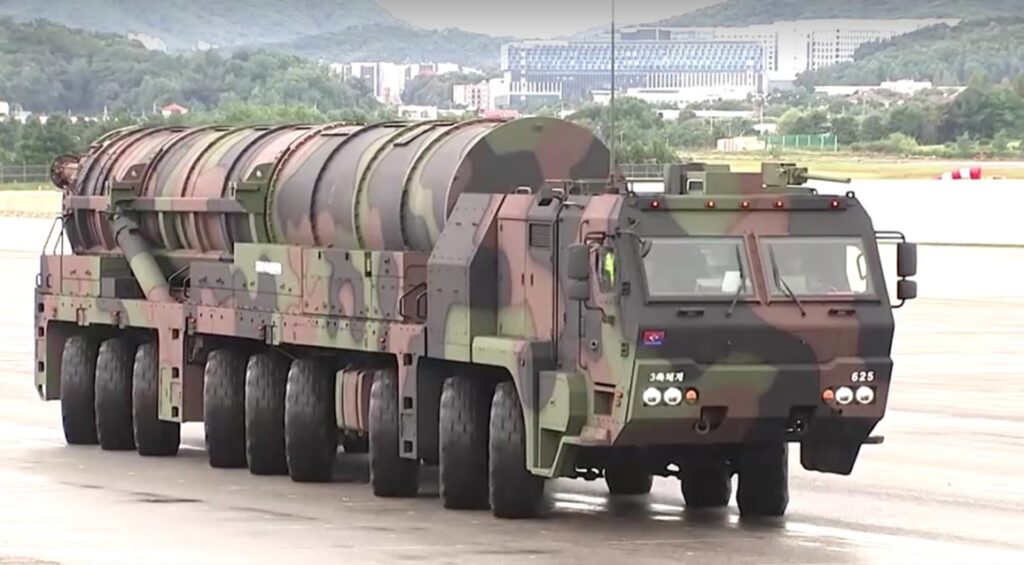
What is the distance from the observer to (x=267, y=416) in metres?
21.3

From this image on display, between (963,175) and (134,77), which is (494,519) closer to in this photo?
(963,175)

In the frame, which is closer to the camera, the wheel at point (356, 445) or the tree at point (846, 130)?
the wheel at point (356, 445)

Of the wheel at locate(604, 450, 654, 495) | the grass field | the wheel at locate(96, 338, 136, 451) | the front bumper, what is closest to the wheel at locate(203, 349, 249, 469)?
the wheel at locate(96, 338, 136, 451)

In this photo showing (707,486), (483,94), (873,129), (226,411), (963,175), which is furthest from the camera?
(483,94)

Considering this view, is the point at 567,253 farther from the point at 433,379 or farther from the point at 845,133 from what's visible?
the point at 845,133

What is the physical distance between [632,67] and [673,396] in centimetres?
15594

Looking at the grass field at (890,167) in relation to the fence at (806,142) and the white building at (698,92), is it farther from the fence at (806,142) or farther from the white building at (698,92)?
the white building at (698,92)

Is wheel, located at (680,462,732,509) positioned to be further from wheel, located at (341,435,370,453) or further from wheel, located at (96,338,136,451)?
wheel, located at (96,338,136,451)

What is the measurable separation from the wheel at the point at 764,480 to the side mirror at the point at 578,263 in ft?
6.75

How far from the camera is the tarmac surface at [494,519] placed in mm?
16500

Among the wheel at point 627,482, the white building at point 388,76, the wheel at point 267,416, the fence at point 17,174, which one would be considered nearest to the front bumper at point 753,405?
the wheel at point 627,482

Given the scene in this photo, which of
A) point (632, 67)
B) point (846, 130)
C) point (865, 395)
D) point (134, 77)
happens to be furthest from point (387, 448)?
point (632, 67)

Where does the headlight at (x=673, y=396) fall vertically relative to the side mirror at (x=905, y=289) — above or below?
below

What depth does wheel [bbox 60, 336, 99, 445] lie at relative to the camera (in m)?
24.5
